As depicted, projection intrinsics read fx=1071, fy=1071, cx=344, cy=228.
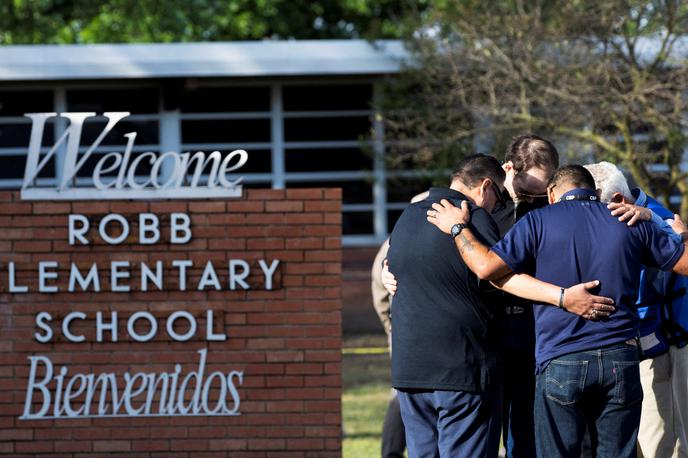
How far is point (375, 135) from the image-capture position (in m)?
14.1

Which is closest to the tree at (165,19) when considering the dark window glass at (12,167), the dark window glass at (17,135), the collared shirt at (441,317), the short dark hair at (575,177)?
the dark window glass at (17,135)

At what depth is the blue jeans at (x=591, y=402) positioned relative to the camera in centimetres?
436

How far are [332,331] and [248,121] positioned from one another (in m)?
8.84

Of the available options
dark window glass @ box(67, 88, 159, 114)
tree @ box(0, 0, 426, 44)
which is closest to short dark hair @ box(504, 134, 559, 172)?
dark window glass @ box(67, 88, 159, 114)

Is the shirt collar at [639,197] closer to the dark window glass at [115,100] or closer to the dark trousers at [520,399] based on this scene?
the dark trousers at [520,399]

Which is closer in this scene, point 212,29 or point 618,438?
Result: point 618,438

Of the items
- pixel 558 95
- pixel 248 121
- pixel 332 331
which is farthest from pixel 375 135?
pixel 332 331

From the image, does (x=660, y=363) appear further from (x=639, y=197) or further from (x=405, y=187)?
(x=405, y=187)

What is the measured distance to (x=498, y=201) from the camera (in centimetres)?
480

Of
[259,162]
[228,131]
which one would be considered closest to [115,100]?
[228,131]

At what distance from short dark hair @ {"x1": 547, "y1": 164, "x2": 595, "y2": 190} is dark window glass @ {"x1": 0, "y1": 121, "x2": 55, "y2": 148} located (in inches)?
463

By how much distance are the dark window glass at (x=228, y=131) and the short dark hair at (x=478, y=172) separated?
1079 centimetres

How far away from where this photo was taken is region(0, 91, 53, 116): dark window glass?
588 inches

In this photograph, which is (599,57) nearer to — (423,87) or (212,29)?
(423,87)
